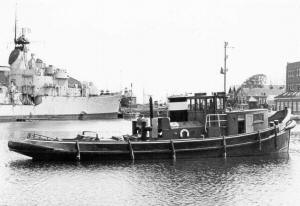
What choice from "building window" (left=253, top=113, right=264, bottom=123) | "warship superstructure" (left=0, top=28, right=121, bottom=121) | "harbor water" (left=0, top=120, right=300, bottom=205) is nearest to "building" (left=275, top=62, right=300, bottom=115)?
"warship superstructure" (left=0, top=28, right=121, bottom=121)

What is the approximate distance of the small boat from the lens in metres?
28.8

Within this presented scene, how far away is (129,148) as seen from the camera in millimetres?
28984

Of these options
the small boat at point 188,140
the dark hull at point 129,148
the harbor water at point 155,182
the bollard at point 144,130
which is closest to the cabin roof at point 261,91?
the small boat at point 188,140

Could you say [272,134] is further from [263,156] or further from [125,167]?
[125,167]

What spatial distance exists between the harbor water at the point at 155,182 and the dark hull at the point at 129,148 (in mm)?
465

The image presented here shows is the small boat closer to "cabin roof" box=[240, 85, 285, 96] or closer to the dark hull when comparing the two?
the dark hull

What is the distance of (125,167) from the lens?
2750 cm

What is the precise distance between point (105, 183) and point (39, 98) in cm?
9045

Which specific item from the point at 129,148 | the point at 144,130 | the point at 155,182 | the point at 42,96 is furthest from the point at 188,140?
the point at 42,96

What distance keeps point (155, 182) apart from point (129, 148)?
5587mm

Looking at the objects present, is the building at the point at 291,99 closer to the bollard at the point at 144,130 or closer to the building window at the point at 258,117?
the building window at the point at 258,117

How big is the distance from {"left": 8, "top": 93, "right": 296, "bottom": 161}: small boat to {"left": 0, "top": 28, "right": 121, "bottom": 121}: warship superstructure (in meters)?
77.4

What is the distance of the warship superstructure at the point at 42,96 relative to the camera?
4228 inches

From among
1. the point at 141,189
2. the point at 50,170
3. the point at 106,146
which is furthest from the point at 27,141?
the point at 141,189
